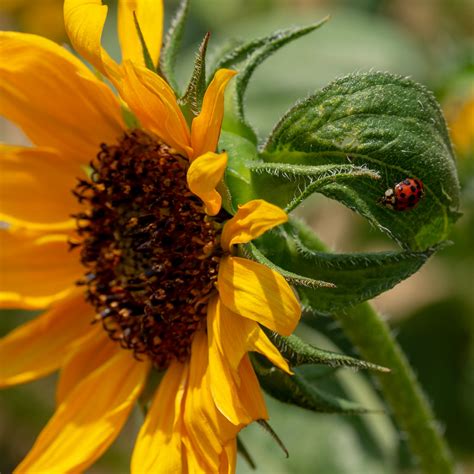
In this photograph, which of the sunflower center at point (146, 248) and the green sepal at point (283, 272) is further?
the sunflower center at point (146, 248)

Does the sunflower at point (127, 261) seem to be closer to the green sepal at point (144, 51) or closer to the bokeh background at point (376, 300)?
the green sepal at point (144, 51)

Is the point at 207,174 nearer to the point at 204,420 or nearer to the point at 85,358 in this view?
the point at 204,420

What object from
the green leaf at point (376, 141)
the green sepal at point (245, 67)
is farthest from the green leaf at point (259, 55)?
the green leaf at point (376, 141)

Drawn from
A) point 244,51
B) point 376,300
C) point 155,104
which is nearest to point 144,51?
point 155,104

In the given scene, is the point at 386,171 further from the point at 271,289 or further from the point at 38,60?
the point at 38,60

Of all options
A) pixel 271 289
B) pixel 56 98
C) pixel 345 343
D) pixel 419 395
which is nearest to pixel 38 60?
pixel 56 98

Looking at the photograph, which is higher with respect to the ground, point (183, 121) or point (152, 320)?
point (183, 121)

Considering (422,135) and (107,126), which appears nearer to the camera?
(422,135)

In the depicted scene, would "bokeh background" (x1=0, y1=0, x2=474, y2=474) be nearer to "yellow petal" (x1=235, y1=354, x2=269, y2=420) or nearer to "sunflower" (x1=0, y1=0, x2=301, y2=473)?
"sunflower" (x1=0, y1=0, x2=301, y2=473)
